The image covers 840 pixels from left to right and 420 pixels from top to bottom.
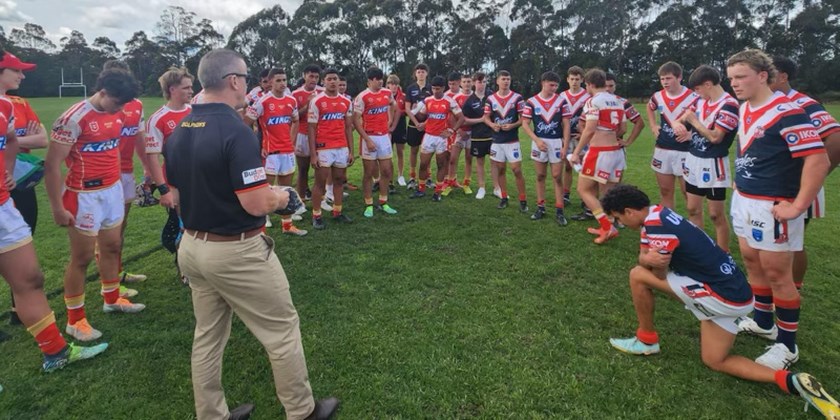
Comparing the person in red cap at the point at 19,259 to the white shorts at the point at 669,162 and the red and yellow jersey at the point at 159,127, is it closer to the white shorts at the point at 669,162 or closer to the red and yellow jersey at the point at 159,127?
the red and yellow jersey at the point at 159,127

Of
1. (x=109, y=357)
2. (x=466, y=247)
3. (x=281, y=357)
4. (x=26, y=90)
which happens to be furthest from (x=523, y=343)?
(x=26, y=90)

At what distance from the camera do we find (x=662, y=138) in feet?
19.9

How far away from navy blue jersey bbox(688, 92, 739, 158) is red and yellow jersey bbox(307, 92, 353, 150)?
4758mm

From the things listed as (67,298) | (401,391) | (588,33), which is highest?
(588,33)

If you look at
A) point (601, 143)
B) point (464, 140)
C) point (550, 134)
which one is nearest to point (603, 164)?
point (601, 143)

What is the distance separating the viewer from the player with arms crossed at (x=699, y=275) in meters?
3.12

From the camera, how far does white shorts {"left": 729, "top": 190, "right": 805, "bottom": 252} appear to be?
3.30 m

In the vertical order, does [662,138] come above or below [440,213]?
above

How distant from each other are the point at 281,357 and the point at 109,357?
1.97 metres

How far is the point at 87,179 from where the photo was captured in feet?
12.5

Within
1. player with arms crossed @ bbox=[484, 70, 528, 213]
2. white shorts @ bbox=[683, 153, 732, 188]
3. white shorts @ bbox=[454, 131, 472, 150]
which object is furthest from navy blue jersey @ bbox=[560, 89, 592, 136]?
white shorts @ bbox=[454, 131, 472, 150]

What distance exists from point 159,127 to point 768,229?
18.6 feet

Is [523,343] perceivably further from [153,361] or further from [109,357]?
[109,357]

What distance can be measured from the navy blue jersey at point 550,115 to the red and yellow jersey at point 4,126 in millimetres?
6341
